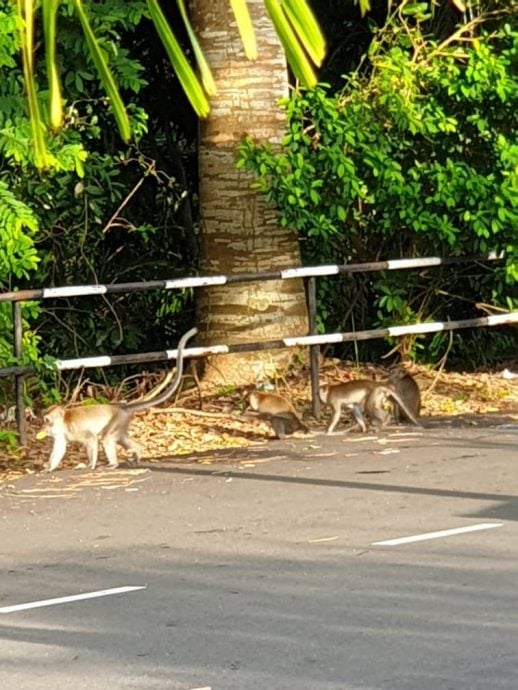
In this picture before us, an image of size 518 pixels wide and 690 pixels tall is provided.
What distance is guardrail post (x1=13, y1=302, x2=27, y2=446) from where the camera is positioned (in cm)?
1130

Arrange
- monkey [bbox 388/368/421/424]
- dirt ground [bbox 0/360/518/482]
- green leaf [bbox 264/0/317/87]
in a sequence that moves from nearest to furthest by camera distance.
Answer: green leaf [bbox 264/0/317/87]
dirt ground [bbox 0/360/518/482]
monkey [bbox 388/368/421/424]

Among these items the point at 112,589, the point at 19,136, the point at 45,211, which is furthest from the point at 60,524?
the point at 45,211

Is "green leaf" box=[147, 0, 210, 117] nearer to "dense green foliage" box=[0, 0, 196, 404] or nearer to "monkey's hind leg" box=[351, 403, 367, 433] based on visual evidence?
"dense green foliage" box=[0, 0, 196, 404]

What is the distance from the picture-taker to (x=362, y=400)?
1200 centimetres

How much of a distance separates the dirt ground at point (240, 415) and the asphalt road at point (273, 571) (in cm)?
67

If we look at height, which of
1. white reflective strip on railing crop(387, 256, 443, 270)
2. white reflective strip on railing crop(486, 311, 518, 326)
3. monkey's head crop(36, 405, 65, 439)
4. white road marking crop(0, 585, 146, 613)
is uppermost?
white reflective strip on railing crop(387, 256, 443, 270)

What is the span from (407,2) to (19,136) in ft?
14.3

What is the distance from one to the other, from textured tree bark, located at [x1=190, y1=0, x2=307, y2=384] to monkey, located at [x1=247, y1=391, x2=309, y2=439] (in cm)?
154

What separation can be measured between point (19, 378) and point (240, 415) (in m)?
1.86

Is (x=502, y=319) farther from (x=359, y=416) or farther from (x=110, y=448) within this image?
(x=110, y=448)

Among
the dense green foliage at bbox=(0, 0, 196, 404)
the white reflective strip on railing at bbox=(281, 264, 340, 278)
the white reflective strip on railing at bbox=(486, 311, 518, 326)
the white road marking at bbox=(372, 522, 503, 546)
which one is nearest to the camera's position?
the white road marking at bbox=(372, 522, 503, 546)

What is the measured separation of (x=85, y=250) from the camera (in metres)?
14.7

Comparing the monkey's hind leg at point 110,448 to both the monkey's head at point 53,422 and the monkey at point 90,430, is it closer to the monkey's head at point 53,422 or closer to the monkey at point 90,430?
the monkey at point 90,430

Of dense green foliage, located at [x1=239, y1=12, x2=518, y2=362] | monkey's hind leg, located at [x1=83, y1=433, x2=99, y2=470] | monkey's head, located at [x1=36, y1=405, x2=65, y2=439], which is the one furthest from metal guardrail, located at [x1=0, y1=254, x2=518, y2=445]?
monkey's hind leg, located at [x1=83, y1=433, x2=99, y2=470]
